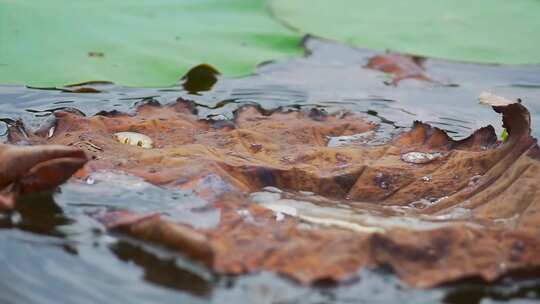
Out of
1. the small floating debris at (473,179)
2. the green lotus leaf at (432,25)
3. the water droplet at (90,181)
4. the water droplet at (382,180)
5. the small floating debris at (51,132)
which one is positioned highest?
the green lotus leaf at (432,25)

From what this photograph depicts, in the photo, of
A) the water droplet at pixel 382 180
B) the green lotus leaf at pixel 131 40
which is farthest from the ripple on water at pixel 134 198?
the green lotus leaf at pixel 131 40

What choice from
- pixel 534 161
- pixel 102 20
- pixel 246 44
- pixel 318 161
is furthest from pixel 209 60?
pixel 534 161

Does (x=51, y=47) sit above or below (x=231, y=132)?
above

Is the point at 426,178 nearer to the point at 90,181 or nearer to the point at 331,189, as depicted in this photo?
the point at 331,189

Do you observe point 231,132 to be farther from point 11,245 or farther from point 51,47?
point 51,47

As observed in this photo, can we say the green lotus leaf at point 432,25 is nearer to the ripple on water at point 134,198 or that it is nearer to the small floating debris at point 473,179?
the small floating debris at point 473,179

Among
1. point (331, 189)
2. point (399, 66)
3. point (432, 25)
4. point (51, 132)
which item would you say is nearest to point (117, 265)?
point (331, 189)
